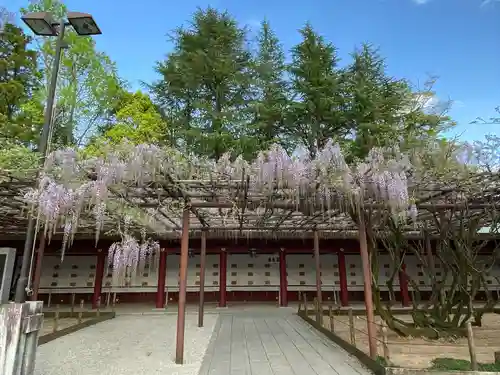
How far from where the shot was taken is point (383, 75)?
15.7 metres

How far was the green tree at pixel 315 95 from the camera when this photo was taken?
47.3 feet

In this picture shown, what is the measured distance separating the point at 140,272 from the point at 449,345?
32.4 feet

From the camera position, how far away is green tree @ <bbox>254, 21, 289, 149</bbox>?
14.3 meters

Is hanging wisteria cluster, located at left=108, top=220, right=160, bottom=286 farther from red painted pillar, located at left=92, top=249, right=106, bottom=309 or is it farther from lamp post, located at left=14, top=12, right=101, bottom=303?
lamp post, located at left=14, top=12, right=101, bottom=303

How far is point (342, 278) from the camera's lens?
12242 mm

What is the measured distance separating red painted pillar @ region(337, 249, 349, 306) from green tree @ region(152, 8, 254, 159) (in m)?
5.21

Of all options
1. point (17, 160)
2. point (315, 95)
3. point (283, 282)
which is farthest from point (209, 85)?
point (17, 160)

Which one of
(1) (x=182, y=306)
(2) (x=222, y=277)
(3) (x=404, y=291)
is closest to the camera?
(1) (x=182, y=306)

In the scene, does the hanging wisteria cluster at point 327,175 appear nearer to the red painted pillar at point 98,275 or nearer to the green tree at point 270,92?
the green tree at point 270,92

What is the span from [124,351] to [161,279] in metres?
6.65

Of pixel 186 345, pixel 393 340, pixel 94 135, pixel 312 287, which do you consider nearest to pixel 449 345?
pixel 393 340

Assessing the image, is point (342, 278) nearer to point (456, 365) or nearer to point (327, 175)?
point (456, 365)

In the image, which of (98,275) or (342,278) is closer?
(98,275)

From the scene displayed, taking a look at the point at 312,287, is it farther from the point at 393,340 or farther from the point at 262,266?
the point at 393,340
